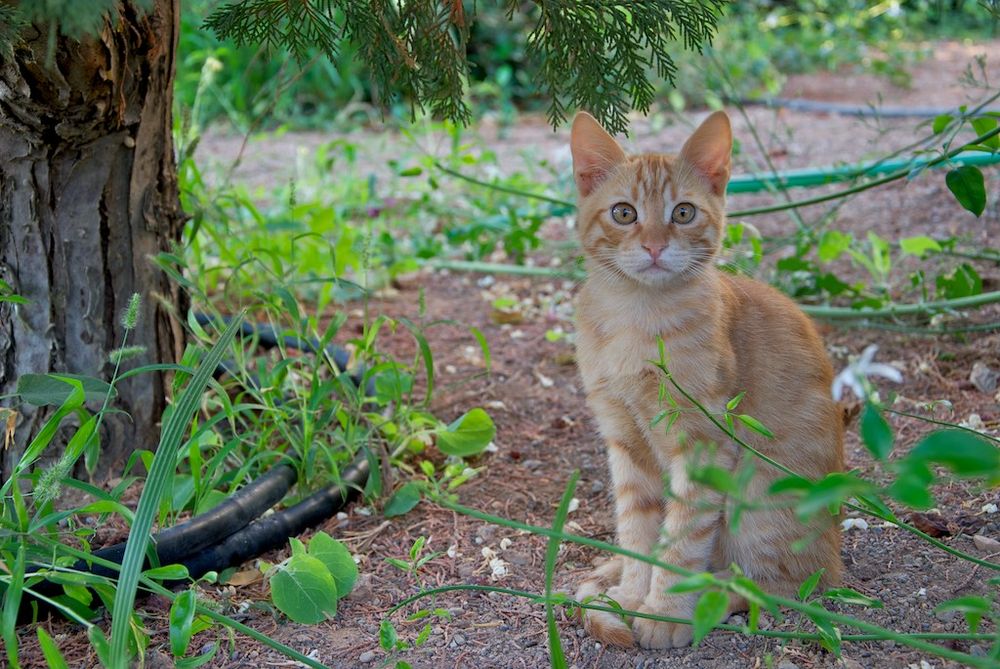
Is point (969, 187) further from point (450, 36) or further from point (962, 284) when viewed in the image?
point (450, 36)

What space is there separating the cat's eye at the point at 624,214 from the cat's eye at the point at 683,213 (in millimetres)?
97

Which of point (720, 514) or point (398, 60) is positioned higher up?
point (398, 60)

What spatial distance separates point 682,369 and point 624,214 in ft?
1.38

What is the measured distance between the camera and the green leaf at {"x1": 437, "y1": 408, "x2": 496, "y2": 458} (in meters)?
2.89

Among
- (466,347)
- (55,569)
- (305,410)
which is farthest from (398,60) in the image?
(466,347)

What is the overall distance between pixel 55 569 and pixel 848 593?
4.95 feet

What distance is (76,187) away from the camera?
8.41 feet

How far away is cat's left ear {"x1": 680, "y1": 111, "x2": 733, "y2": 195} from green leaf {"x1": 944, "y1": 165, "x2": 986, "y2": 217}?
518 mm

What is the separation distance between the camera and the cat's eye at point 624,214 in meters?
2.46

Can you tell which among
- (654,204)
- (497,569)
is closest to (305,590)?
(497,569)

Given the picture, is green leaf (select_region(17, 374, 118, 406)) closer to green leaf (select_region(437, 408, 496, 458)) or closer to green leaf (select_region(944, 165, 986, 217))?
green leaf (select_region(437, 408, 496, 458))

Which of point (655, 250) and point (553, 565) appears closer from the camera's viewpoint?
point (553, 565)

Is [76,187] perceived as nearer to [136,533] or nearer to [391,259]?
[136,533]

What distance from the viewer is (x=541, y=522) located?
2.76 metres
